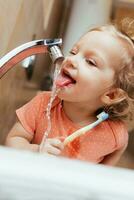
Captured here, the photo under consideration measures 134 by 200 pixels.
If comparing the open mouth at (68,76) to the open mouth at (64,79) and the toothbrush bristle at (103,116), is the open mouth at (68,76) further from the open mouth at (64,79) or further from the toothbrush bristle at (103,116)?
the toothbrush bristle at (103,116)

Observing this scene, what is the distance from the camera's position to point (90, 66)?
2.52 ft

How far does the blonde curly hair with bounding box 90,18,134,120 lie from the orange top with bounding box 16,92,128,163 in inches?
1.2

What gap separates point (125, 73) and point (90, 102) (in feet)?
0.32

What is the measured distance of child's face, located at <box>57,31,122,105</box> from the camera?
757mm

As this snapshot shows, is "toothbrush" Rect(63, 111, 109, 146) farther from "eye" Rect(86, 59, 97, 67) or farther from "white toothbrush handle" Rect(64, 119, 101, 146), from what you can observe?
"eye" Rect(86, 59, 97, 67)

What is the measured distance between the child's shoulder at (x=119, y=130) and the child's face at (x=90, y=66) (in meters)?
0.10

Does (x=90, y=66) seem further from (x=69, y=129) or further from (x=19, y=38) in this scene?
(x=19, y=38)

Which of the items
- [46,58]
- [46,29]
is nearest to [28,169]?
[46,58]

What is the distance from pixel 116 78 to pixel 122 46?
62 mm

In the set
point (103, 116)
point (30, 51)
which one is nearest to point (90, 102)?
point (103, 116)

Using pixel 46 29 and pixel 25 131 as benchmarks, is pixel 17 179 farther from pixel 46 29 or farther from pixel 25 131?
pixel 46 29

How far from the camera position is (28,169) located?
0.40 meters

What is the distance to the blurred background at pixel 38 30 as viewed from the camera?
0.92 m

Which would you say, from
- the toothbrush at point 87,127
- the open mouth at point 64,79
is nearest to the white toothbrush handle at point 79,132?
the toothbrush at point 87,127
